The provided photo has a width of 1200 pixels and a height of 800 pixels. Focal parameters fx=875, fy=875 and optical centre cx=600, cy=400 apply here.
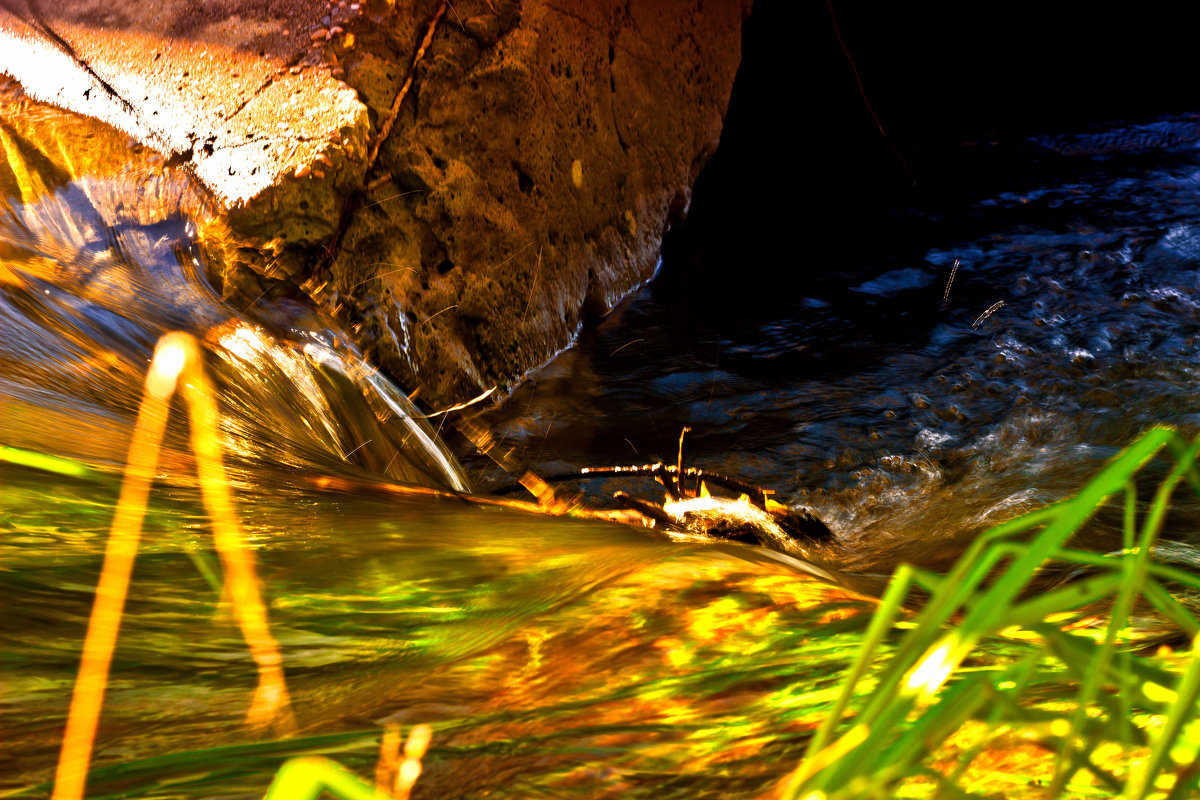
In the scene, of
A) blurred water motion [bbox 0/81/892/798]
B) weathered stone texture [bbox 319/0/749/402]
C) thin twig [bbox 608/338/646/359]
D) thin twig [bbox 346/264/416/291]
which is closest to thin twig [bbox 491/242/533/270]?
weathered stone texture [bbox 319/0/749/402]

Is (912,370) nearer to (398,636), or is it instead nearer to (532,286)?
(532,286)

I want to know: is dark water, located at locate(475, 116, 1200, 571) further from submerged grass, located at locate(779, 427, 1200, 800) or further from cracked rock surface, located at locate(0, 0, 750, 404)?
submerged grass, located at locate(779, 427, 1200, 800)

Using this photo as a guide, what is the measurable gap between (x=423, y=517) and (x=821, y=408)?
285 cm

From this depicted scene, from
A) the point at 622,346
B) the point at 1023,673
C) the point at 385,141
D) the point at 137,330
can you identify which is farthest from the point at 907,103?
the point at 1023,673

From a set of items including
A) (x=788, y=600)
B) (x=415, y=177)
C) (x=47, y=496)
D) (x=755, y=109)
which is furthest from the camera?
(x=755, y=109)

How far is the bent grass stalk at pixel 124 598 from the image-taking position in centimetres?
80

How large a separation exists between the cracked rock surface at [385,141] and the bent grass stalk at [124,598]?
5.89 feet

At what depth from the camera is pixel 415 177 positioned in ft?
13.0

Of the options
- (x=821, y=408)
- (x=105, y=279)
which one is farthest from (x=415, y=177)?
(x=821, y=408)

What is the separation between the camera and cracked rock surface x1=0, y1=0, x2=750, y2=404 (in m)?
3.62

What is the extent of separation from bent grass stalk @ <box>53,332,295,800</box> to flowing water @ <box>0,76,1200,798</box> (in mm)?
19

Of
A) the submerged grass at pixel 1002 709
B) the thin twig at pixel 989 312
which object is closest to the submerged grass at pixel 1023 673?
the submerged grass at pixel 1002 709

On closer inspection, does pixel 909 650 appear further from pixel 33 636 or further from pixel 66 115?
pixel 66 115

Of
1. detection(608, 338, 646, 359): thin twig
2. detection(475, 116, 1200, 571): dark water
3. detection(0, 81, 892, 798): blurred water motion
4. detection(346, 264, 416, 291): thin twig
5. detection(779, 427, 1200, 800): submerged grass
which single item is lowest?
detection(475, 116, 1200, 571): dark water
